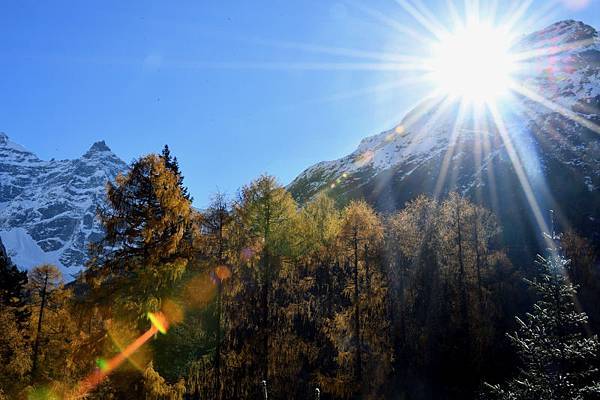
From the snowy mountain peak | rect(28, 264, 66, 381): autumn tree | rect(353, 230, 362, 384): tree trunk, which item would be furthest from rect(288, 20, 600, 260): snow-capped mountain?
rect(28, 264, 66, 381): autumn tree

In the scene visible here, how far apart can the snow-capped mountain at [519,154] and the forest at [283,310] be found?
78.7ft

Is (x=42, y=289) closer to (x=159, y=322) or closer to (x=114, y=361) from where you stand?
(x=114, y=361)

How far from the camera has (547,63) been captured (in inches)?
5910

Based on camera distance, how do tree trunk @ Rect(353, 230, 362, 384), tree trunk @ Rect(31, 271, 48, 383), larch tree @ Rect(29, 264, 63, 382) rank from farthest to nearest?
larch tree @ Rect(29, 264, 63, 382), tree trunk @ Rect(31, 271, 48, 383), tree trunk @ Rect(353, 230, 362, 384)

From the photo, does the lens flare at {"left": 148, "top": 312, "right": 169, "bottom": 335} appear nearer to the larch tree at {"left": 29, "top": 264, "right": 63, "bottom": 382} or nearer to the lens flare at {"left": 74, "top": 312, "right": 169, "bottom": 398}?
the lens flare at {"left": 74, "top": 312, "right": 169, "bottom": 398}

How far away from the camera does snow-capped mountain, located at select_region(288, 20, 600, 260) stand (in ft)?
220

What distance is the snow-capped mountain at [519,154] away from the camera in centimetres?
6719

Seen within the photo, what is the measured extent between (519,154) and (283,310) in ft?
251

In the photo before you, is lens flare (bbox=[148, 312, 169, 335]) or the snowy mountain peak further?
the snowy mountain peak

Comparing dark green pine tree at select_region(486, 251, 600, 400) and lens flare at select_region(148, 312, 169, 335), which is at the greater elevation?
lens flare at select_region(148, 312, 169, 335)

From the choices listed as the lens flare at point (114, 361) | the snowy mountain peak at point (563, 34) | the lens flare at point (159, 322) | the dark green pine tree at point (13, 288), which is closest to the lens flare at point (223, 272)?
the lens flare at point (159, 322)

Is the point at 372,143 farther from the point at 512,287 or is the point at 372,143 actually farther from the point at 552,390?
the point at 552,390

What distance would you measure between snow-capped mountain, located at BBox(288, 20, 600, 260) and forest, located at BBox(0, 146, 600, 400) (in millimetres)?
23980

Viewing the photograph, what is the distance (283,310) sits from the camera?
27.8 metres
